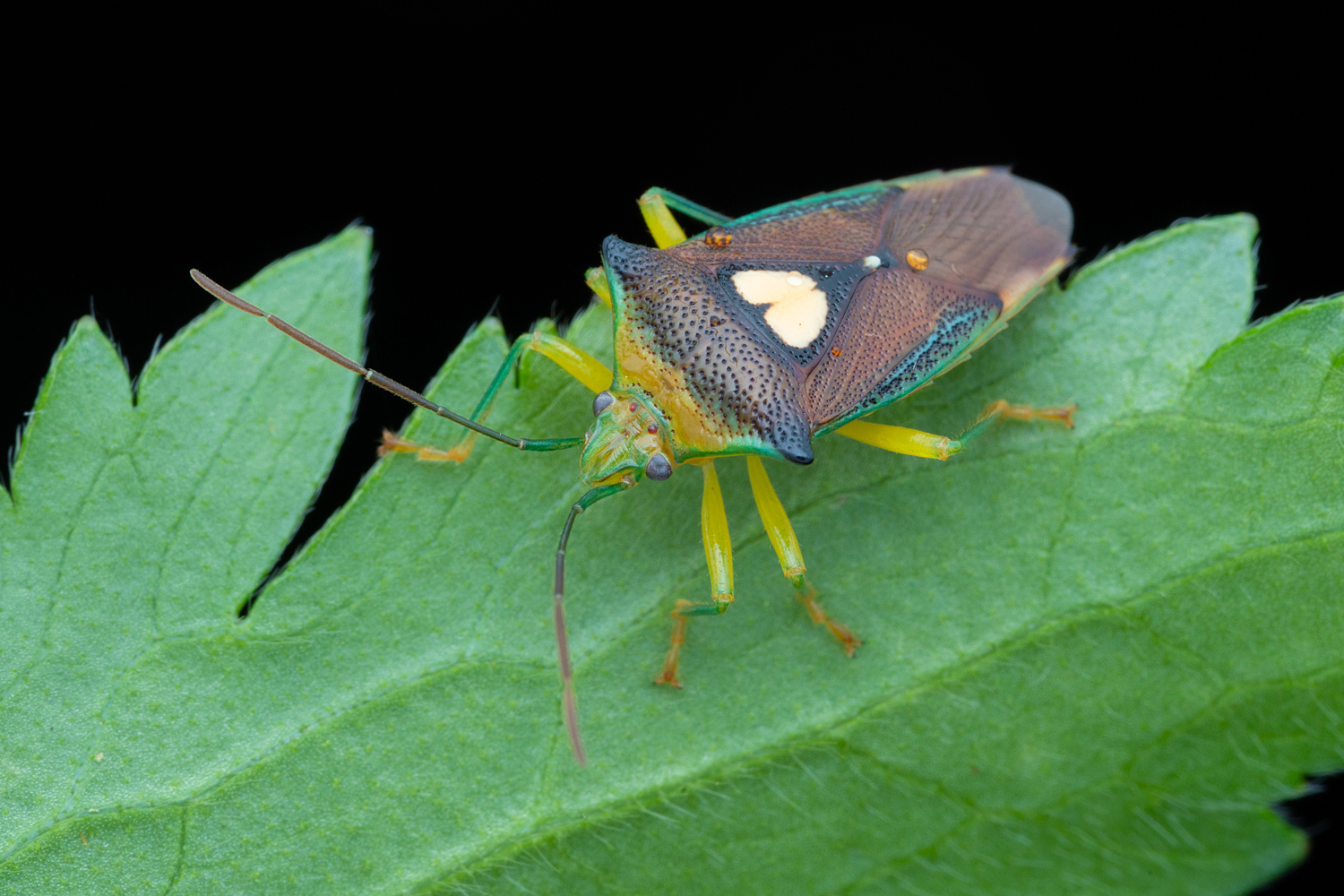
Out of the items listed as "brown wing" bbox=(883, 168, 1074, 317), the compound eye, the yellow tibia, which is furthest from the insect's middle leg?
"brown wing" bbox=(883, 168, 1074, 317)

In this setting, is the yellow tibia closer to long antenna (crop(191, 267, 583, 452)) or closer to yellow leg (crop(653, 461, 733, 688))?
yellow leg (crop(653, 461, 733, 688))

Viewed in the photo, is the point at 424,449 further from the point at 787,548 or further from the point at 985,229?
Result: the point at 985,229

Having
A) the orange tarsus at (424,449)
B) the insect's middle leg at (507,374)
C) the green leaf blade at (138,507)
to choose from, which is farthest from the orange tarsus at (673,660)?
the green leaf blade at (138,507)

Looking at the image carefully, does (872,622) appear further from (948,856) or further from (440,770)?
(440,770)

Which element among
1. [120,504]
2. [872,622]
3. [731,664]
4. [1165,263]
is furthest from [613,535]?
[1165,263]

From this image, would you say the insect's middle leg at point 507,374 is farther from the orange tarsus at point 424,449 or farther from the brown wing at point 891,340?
the brown wing at point 891,340

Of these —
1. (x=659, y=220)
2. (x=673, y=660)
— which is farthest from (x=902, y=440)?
(x=659, y=220)
